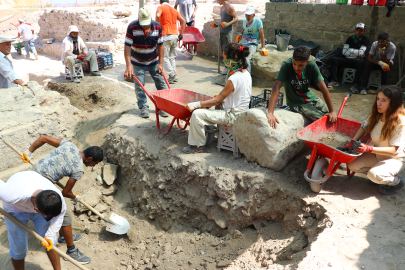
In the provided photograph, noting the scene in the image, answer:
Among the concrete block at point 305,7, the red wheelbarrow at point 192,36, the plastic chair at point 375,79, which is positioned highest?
the concrete block at point 305,7

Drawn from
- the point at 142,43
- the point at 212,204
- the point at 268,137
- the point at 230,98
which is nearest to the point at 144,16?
the point at 142,43

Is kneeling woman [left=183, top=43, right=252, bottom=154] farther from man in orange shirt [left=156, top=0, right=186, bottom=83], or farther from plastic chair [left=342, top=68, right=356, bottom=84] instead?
plastic chair [left=342, top=68, right=356, bottom=84]

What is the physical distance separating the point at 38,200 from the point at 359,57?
6936 millimetres

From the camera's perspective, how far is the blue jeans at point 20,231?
3188 millimetres

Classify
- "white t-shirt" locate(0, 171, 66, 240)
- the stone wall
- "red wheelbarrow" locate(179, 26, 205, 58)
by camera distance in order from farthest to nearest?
"red wheelbarrow" locate(179, 26, 205, 58), the stone wall, "white t-shirt" locate(0, 171, 66, 240)

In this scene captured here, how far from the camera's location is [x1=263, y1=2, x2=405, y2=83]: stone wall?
→ 6.65m

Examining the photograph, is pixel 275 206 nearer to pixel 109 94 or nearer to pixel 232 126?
pixel 232 126

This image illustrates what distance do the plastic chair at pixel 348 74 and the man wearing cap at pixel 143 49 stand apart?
4421 millimetres

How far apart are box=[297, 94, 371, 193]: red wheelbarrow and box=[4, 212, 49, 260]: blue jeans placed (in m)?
2.99

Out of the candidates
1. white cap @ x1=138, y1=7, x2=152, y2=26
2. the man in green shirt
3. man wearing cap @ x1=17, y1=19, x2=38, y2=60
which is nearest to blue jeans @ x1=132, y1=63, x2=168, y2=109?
white cap @ x1=138, y1=7, x2=152, y2=26

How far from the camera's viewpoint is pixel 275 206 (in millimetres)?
3783

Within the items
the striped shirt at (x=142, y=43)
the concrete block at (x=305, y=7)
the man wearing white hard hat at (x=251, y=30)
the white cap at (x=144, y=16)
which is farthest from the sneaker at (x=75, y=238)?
the concrete block at (x=305, y=7)

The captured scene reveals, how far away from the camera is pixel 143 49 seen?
17.2 ft

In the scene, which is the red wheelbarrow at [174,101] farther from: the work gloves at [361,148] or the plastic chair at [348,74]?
the plastic chair at [348,74]
